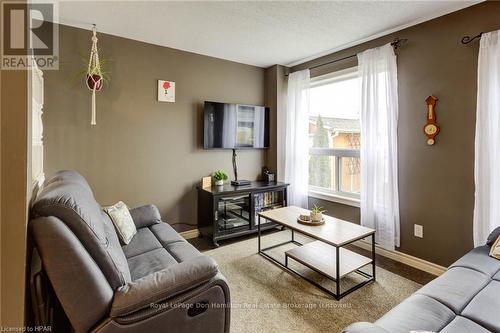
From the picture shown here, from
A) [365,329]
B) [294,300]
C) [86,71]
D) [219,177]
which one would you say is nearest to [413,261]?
[294,300]

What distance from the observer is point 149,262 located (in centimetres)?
174

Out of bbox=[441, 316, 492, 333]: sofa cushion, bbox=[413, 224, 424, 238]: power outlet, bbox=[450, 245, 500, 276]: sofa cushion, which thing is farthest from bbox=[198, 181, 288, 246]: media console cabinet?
bbox=[441, 316, 492, 333]: sofa cushion

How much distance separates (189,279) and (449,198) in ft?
8.04

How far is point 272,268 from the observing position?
8.41 ft

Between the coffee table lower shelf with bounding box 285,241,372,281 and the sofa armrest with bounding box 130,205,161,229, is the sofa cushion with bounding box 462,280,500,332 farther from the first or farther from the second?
the sofa armrest with bounding box 130,205,161,229

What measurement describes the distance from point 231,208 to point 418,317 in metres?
2.43

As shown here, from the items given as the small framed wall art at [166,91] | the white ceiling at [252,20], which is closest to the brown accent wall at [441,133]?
the white ceiling at [252,20]

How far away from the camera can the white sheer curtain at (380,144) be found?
2.71 m

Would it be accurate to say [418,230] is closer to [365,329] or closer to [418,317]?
[418,317]

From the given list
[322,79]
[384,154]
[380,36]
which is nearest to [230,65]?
[322,79]

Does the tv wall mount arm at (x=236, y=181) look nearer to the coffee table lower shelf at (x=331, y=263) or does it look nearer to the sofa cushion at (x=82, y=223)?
the coffee table lower shelf at (x=331, y=263)

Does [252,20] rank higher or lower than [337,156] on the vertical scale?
higher

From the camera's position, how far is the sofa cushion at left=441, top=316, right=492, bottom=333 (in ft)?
3.63

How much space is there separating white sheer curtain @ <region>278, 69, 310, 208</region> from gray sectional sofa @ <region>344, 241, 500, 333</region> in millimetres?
2258
